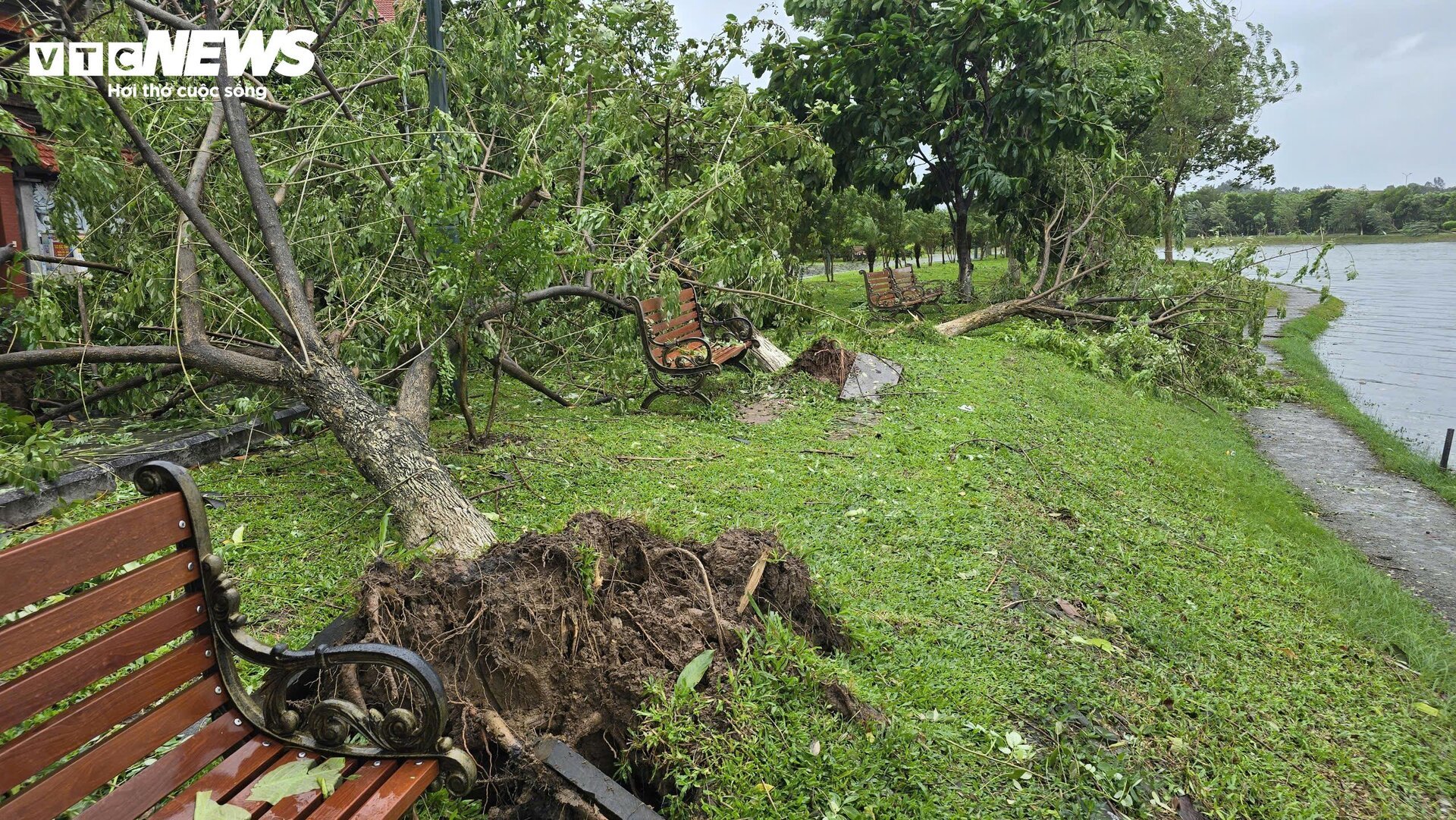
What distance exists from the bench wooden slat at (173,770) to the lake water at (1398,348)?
39.2 feet

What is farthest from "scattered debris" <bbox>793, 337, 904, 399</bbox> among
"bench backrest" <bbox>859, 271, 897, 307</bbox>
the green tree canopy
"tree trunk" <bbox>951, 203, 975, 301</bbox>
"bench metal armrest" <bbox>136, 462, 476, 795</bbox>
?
the green tree canopy

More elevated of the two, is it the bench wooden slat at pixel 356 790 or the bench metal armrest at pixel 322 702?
the bench metal armrest at pixel 322 702

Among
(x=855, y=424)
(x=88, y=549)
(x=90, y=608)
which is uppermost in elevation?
(x=88, y=549)

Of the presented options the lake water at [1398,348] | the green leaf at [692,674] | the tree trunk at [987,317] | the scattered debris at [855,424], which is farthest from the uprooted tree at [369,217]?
the lake water at [1398,348]

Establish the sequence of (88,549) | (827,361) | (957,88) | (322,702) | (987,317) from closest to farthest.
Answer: (88,549) → (322,702) → (827,361) → (987,317) → (957,88)

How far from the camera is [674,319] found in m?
7.28

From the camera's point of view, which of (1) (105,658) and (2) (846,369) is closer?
(1) (105,658)

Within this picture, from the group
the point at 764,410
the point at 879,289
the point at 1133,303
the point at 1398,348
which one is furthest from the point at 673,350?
the point at 1398,348

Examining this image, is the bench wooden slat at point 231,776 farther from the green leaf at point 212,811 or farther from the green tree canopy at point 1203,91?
the green tree canopy at point 1203,91

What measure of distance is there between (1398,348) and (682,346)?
21602 mm

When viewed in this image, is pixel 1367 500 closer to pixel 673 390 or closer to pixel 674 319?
pixel 673 390

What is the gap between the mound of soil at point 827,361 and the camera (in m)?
8.31

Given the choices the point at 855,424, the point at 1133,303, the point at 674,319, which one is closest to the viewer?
the point at 855,424

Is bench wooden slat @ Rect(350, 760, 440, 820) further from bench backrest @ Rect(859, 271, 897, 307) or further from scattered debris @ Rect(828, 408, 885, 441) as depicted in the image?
bench backrest @ Rect(859, 271, 897, 307)
